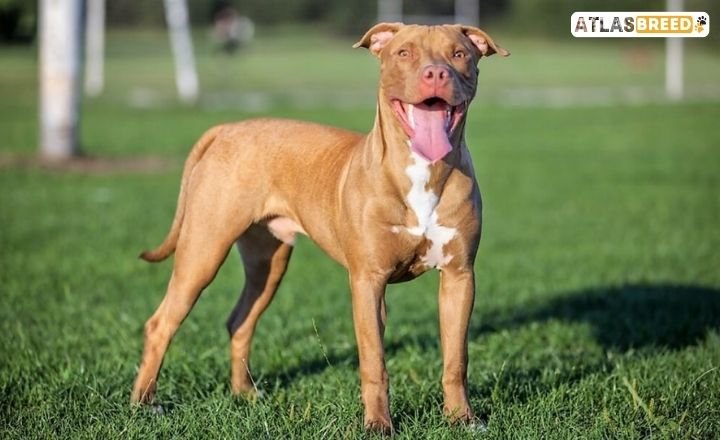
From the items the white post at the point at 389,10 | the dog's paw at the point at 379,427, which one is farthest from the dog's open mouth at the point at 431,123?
the white post at the point at 389,10

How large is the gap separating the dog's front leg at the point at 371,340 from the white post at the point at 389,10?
3114cm

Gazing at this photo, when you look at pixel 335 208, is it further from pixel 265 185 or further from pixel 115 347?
pixel 115 347

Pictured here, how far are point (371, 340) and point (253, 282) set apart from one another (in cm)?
141

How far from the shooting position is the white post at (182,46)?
3447 centimetres

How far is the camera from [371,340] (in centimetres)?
501

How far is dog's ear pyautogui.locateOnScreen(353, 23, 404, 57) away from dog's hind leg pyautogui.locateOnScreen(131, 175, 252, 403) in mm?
1030

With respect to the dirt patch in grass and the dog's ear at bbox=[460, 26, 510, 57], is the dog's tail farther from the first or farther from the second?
the dirt patch in grass

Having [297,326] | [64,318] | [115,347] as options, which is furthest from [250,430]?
[64,318]

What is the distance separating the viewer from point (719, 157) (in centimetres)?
1916

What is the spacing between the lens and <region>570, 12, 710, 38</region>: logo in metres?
5.31

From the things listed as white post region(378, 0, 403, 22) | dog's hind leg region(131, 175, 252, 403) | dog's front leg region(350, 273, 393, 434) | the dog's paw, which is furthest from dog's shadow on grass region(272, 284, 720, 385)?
white post region(378, 0, 403, 22)

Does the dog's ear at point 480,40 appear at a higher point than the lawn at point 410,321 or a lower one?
higher

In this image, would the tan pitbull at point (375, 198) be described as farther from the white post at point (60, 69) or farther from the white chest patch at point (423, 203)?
the white post at point (60, 69)

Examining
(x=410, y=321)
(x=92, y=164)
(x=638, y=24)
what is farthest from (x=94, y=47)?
(x=638, y=24)
